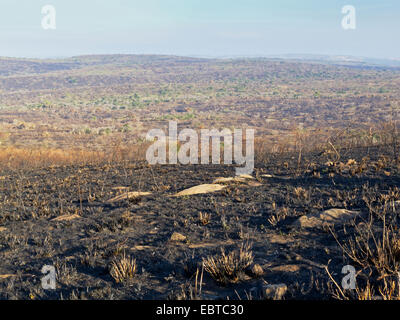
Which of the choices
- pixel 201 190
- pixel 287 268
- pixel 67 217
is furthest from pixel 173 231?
pixel 201 190

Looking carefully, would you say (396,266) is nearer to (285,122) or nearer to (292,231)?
(292,231)

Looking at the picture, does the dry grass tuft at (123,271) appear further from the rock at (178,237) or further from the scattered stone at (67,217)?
the scattered stone at (67,217)

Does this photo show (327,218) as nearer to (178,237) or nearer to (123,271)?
(178,237)

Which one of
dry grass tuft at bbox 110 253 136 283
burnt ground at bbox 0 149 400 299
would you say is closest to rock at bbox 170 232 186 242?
burnt ground at bbox 0 149 400 299

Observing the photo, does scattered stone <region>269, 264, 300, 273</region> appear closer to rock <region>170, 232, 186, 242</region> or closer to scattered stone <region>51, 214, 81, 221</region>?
rock <region>170, 232, 186, 242</region>

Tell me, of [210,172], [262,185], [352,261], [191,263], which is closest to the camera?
[352,261]
